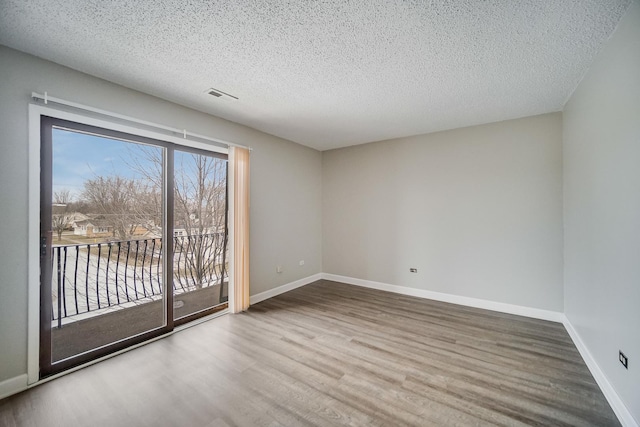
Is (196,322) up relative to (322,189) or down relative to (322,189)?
down

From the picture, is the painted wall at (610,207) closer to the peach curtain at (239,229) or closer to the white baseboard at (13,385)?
the peach curtain at (239,229)

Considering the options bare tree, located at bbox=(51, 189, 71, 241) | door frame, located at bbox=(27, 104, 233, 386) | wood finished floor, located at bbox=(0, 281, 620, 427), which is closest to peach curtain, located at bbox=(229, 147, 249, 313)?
wood finished floor, located at bbox=(0, 281, 620, 427)

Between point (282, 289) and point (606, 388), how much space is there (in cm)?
377

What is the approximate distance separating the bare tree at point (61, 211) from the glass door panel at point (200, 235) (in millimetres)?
1171

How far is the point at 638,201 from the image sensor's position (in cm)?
150

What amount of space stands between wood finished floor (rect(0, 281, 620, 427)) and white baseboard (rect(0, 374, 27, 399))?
74 mm

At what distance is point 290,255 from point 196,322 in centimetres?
183

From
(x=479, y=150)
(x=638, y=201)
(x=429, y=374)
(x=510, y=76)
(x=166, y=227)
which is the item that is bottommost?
(x=429, y=374)

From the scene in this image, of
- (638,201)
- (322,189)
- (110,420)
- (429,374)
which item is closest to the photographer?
(638,201)

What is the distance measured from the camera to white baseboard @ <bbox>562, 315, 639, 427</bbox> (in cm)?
159

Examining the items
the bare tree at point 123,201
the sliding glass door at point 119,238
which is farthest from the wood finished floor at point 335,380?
the bare tree at point 123,201

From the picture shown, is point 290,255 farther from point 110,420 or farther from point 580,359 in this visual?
point 580,359

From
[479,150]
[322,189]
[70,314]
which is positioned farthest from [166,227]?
[479,150]

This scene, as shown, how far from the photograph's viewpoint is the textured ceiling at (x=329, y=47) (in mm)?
1577
